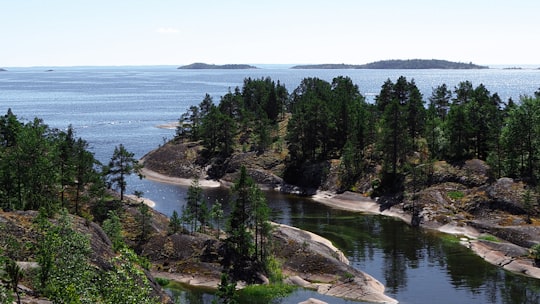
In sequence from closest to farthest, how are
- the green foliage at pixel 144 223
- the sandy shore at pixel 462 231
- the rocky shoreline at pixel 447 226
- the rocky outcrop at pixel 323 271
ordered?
the rocky outcrop at pixel 323 271
the sandy shore at pixel 462 231
the rocky shoreline at pixel 447 226
the green foliage at pixel 144 223

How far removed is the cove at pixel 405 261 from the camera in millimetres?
64062

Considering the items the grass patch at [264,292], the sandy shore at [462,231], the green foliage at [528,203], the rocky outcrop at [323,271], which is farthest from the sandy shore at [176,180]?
the green foliage at [528,203]

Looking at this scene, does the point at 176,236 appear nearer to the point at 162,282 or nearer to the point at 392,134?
the point at 162,282

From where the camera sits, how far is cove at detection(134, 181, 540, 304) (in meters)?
64.1

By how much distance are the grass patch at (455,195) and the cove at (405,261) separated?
1139 centimetres

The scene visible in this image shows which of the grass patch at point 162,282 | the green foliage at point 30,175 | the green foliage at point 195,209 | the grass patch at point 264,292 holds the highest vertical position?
the green foliage at point 30,175

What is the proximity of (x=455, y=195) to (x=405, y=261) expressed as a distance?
29.5 metres

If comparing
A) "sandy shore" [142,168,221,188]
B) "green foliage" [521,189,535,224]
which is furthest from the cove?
"sandy shore" [142,168,221,188]

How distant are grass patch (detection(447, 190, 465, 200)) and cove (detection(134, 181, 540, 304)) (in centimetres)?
1139

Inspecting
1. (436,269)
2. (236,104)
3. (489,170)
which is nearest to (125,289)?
(436,269)

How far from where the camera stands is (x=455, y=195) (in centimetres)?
10188

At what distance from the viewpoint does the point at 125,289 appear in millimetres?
26297

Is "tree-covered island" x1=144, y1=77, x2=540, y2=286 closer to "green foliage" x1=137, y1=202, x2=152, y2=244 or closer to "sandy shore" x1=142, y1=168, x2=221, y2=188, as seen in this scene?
"sandy shore" x1=142, y1=168, x2=221, y2=188

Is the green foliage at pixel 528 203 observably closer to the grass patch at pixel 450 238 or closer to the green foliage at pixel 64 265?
the grass patch at pixel 450 238
